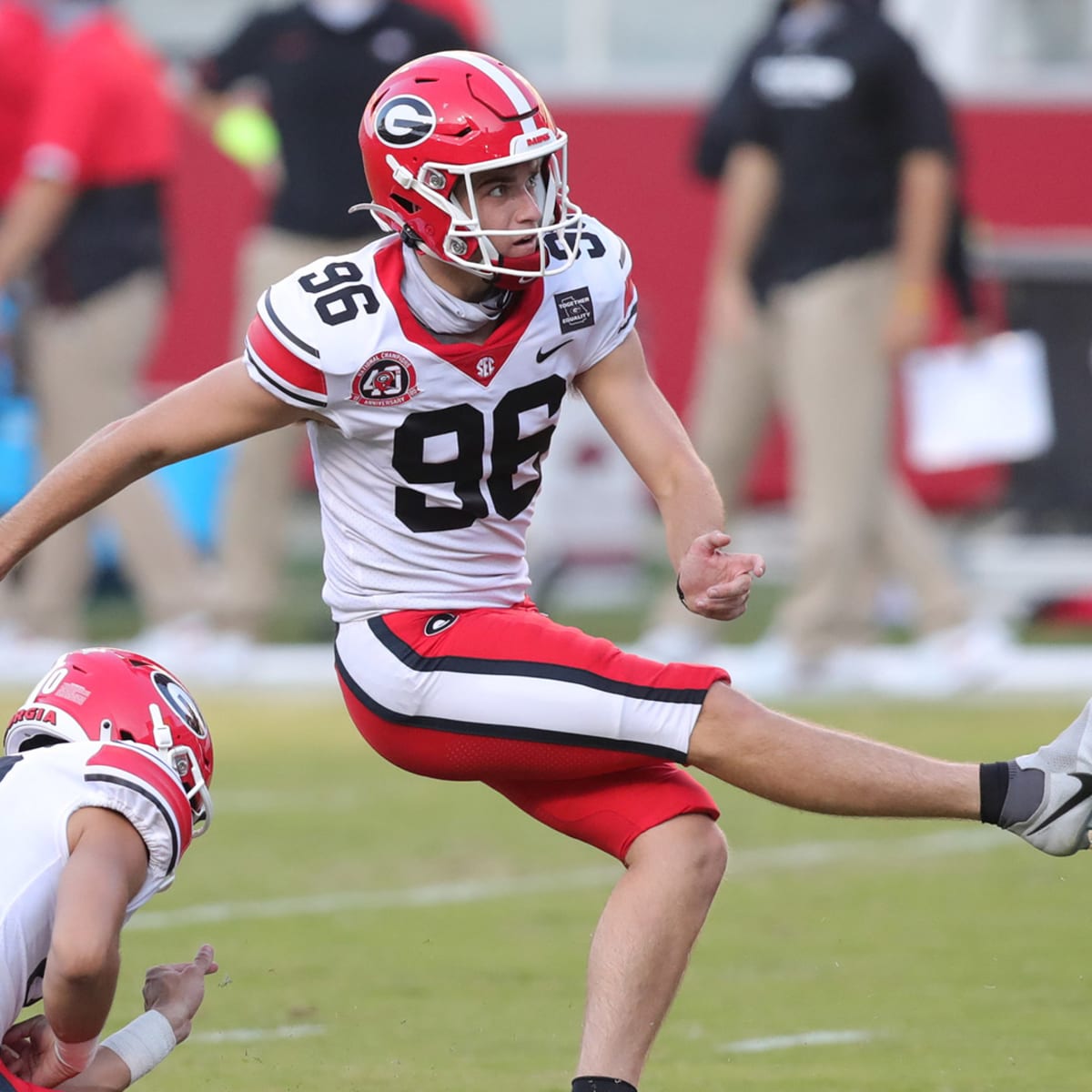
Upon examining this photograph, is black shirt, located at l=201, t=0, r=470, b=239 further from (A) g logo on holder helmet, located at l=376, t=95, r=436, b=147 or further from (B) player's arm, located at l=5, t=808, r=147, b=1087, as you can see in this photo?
(B) player's arm, located at l=5, t=808, r=147, b=1087

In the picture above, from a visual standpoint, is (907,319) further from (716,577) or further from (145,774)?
(145,774)

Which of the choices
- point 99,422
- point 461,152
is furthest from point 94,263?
point 461,152

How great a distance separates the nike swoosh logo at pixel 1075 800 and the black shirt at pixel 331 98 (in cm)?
620

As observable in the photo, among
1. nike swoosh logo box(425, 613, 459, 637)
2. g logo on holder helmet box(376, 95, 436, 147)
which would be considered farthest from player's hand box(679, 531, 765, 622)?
g logo on holder helmet box(376, 95, 436, 147)

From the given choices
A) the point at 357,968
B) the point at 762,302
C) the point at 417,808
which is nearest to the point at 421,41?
the point at 762,302

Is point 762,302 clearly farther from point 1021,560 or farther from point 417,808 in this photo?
point 417,808

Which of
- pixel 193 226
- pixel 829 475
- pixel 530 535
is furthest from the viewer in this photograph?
pixel 193 226

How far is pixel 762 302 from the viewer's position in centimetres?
1008

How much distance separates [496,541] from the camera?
4.42m

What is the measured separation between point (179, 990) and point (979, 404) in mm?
7343

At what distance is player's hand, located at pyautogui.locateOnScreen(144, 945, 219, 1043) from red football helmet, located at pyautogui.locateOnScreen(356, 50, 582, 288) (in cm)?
131

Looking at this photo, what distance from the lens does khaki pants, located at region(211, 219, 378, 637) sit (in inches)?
400

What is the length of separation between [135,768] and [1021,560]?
322 inches

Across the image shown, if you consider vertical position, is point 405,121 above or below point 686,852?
above
